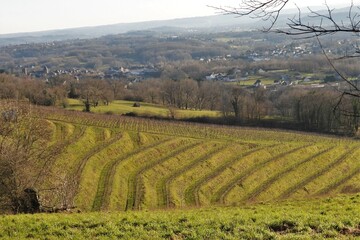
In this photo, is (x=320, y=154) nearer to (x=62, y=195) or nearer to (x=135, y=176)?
(x=135, y=176)

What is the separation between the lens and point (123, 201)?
142 ft

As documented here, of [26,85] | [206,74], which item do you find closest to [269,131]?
[26,85]

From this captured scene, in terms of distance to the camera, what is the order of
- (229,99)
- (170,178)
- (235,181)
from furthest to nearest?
(229,99)
(235,181)
(170,178)

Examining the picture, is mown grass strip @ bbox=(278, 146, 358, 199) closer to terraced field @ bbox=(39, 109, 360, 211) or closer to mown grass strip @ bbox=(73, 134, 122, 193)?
terraced field @ bbox=(39, 109, 360, 211)

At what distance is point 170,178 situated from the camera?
49938mm

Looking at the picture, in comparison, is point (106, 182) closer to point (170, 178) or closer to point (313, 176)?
point (170, 178)

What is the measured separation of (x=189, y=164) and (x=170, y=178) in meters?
5.50

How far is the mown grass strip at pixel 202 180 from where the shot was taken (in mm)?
45219

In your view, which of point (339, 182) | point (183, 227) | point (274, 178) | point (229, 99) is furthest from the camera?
point (229, 99)

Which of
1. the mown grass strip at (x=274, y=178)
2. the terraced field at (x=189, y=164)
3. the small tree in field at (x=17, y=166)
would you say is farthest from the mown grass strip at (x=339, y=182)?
the small tree in field at (x=17, y=166)

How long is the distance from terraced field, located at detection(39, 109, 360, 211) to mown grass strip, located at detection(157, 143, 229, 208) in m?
0.10

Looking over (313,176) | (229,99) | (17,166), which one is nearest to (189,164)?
(313,176)

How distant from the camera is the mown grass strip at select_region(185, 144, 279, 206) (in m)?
45.2

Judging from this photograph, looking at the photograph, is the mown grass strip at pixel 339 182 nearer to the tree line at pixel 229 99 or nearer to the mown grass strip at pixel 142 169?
the tree line at pixel 229 99
